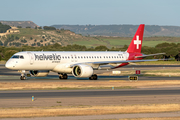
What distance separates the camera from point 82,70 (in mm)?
46375

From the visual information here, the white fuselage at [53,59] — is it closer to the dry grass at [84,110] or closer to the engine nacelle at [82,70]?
the engine nacelle at [82,70]

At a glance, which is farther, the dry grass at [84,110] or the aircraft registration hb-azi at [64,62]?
the aircraft registration hb-azi at [64,62]

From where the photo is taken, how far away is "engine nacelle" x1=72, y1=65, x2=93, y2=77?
46.4 m

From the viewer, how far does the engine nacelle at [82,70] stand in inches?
1827

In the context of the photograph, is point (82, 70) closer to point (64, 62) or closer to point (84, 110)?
point (64, 62)

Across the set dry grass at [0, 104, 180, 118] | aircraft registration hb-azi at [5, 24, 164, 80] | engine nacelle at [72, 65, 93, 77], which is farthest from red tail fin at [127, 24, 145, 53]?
dry grass at [0, 104, 180, 118]

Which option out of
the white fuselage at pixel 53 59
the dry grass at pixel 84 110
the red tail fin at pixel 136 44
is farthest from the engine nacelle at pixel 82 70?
the dry grass at pixel 84 110

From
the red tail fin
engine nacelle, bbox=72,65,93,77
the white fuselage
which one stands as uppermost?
the red tail fin

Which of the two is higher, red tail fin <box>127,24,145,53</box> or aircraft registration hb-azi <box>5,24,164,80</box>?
red tail fin <box>127,24,145,53</box>

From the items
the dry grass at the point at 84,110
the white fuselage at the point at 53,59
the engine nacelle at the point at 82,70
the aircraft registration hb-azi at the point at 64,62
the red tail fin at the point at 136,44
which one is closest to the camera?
the dry grass at the point at 84,110

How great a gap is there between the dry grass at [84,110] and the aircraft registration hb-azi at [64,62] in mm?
23229

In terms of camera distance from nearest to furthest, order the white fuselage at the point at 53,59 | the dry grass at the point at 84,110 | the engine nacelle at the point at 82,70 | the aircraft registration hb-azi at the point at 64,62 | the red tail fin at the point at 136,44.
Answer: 1. the dry grass at the point at 84,110
2. the white fuselage at the point at 53,59
3. the aircraft registration hb-azi at the point at 64,62
4. the engine nacelle at the point at 82,70
5. the red tail fin at the point at 136,44

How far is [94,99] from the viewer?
2744 cm

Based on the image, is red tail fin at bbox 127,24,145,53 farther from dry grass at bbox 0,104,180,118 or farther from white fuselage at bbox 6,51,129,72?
dry grass at bbox 0,104,180,118
